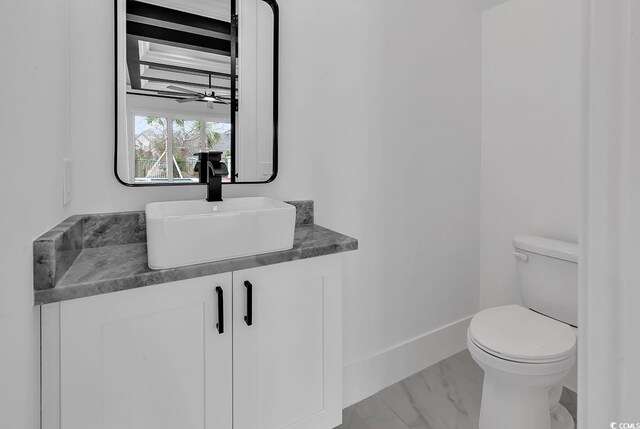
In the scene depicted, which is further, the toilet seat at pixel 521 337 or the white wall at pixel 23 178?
the toilet seat at pixel 521 337

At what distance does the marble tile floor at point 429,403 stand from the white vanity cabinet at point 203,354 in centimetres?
47

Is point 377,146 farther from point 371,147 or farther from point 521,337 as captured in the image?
point 521,337

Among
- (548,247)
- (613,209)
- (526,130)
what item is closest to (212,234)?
(613,209)

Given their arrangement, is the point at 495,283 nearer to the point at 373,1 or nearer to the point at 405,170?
the point at 405,170

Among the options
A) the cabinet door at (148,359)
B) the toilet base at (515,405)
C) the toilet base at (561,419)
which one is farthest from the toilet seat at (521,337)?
the cabinet door at (148,359)

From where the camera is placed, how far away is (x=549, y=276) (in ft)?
5.86

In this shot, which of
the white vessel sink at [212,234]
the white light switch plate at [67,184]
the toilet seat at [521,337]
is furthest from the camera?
the toilet seat at [521,337]

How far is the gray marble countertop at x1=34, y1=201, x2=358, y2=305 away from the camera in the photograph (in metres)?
0.89

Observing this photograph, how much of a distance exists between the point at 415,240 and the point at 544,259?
25.5 inches

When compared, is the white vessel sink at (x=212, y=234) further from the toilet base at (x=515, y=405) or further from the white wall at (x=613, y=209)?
the toilet base at (x=515, y=405)

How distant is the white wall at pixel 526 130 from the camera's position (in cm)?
190

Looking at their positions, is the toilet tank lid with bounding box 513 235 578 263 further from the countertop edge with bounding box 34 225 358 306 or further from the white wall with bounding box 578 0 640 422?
the white wall with bounding box 578 0 640 422

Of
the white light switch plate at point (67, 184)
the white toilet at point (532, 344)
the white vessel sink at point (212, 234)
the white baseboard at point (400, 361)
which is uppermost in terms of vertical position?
the white light switch plate at point (67, 184)

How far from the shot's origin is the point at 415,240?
6.74ft
